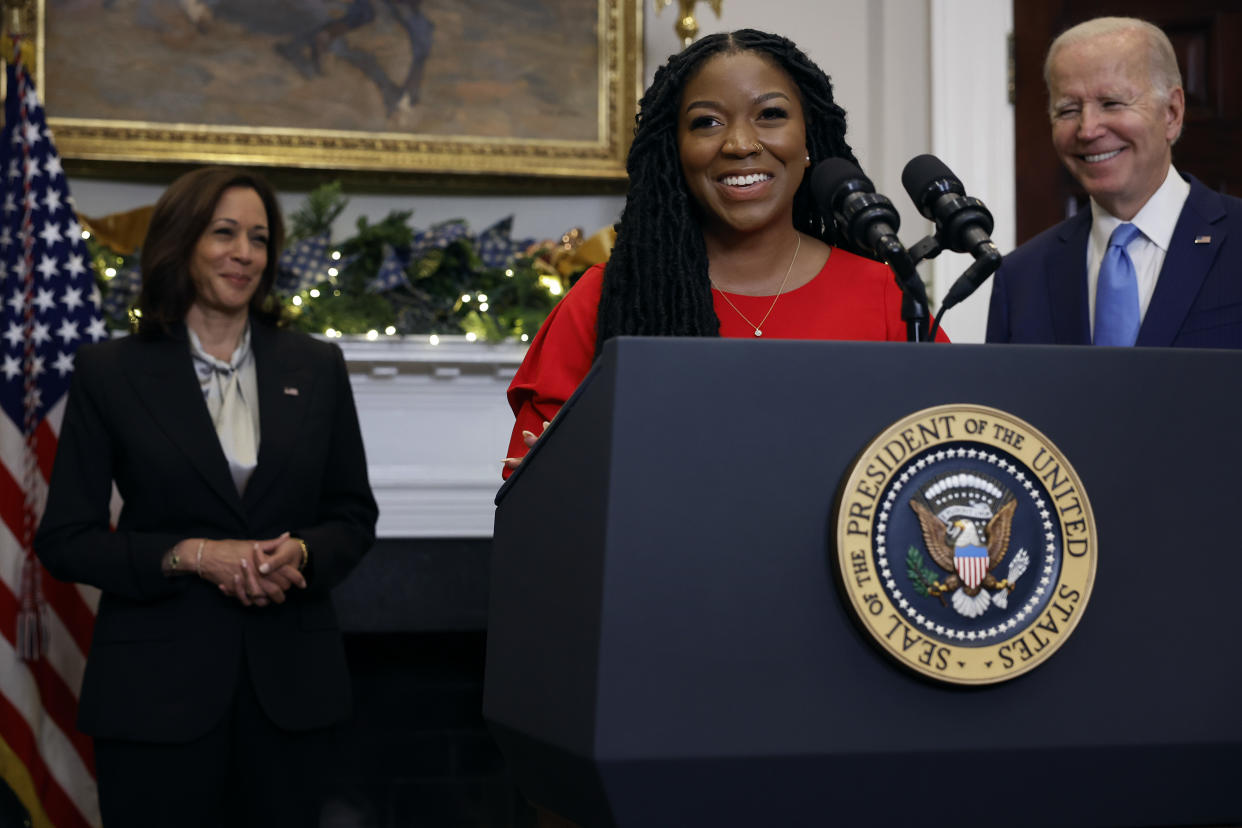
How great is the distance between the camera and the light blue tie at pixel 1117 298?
7.61 ft

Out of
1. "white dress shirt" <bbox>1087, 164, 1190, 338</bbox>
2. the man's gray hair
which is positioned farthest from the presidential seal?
the man's gray hair

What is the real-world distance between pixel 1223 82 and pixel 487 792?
3.36 metres

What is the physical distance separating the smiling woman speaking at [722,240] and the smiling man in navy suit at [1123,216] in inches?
31.0

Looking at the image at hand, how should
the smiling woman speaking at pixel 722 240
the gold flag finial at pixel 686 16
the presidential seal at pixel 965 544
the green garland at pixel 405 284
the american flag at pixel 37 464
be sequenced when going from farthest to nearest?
1. the gold flag finial at pixel 686 16
2. the green garland at pixel 405 284
3. the american flag at pixel 37 464
4. the smiling woman speaking at pixel 722 240
5. the presidential seal at pixel 965 544

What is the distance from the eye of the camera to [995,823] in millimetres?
1078

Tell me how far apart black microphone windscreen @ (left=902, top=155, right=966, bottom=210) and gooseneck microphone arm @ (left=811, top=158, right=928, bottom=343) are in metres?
0.05

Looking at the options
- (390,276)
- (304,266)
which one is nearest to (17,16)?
(304,266)

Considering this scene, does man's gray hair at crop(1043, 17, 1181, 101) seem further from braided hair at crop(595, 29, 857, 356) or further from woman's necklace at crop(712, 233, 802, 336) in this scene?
woman's necklace at crop(712, 233, 802, 336)

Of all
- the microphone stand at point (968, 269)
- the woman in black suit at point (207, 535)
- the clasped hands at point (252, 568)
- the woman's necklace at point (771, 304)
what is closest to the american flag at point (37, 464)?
the woman in black suit at point (207, 535)

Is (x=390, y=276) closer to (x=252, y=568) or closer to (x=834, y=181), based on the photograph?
(x=252, y=568)

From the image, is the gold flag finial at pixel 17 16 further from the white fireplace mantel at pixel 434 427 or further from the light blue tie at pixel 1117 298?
the light blue tie at pixel 1117 298

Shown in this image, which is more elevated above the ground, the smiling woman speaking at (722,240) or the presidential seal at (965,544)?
the smiling woman speaking at (722,240)

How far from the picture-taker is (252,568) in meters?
2.46

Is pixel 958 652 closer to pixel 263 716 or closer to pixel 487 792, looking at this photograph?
pixel 263 716
